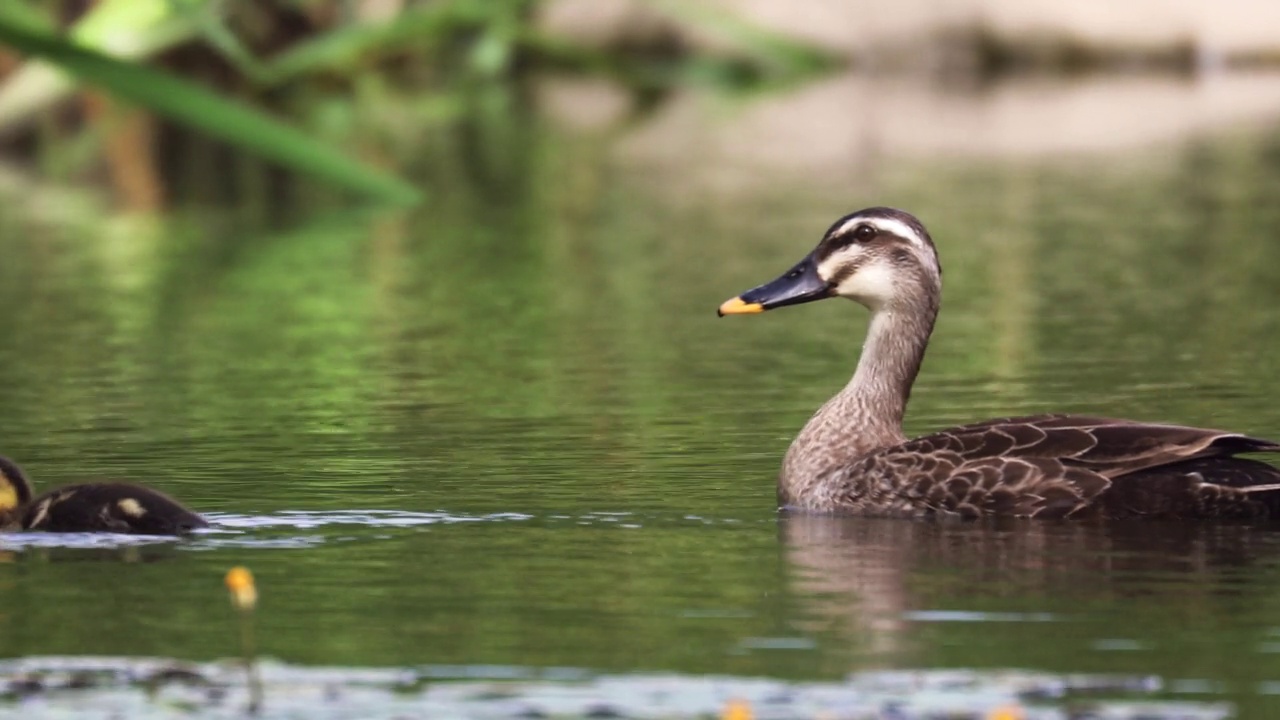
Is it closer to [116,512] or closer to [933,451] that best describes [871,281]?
[933,451]

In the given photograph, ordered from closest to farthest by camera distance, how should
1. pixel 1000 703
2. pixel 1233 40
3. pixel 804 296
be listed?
pixel 1000 703, pixel 804 296, pixel 1233 40

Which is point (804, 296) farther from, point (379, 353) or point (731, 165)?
point (731, 165)

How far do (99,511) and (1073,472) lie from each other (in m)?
3.20

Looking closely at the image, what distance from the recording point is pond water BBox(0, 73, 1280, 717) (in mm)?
7719

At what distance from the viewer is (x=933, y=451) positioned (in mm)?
9977

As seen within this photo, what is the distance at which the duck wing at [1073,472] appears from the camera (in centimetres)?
941

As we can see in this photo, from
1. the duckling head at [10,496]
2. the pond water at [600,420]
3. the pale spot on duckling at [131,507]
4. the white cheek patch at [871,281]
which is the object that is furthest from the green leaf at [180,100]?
the white cheek patch at [871,281]

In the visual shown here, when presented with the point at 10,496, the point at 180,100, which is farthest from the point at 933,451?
the point at 180,100

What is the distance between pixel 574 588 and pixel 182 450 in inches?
149

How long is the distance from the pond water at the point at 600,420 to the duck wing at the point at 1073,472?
134 mm

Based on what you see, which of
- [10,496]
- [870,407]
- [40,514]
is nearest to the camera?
[40,514]

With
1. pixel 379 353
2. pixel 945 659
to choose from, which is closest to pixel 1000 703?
pixel 945 659

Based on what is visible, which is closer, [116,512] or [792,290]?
[116,512]

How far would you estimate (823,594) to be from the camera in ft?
27.3
